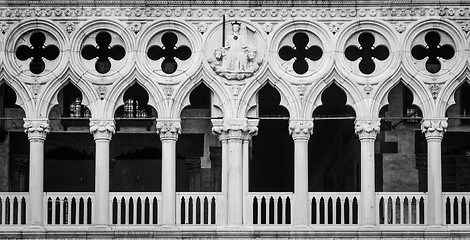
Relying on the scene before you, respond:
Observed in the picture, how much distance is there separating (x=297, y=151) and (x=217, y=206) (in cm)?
205

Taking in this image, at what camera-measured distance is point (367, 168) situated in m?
36.5

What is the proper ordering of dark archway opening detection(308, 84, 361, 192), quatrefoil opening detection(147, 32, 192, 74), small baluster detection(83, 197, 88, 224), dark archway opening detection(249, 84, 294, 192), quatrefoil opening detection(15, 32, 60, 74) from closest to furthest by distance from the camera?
small baluster detection(83, 197, 88, 224), quatrefoil opening detection(15, 32, 60, 74), quatrefoil opening detection(147, 32, 192, 74), dark archway opening detection(308, 84, 361, 192), dark archway opening detection(249, 84, 294, 192)

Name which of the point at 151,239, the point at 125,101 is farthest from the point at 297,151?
the point at 125,101

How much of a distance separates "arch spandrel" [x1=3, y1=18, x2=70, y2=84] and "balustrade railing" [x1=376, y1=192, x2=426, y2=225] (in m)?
7.31

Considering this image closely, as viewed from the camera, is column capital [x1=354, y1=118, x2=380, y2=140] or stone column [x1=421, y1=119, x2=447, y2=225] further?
column capital [x1=354, y1=118, x2=380, y2=140]

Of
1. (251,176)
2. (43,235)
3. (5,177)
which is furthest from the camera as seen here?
(251,176)

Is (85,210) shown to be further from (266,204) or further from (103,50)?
(266,204)

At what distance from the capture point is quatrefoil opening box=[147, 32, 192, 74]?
37.1 meters

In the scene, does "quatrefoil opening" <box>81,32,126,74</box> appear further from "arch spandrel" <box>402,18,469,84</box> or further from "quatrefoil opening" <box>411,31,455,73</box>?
"quatrefoil opening" <box>411,31,455,73</box>

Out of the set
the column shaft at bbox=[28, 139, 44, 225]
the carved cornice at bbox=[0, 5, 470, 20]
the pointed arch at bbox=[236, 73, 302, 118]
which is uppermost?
the carved cornice at bbox=[0, 5, 470, 20]

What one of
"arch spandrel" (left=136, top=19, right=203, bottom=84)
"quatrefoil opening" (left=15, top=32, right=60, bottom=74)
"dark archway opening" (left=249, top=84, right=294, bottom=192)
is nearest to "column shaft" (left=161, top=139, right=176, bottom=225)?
"arch spandrel" (left=136, top=19, right=203, bottom=84)

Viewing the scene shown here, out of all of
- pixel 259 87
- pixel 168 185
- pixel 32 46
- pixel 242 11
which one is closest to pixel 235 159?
pixel 168 185

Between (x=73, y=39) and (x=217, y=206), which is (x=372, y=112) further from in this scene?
(x=73, y=39)

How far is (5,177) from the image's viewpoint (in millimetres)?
39875
